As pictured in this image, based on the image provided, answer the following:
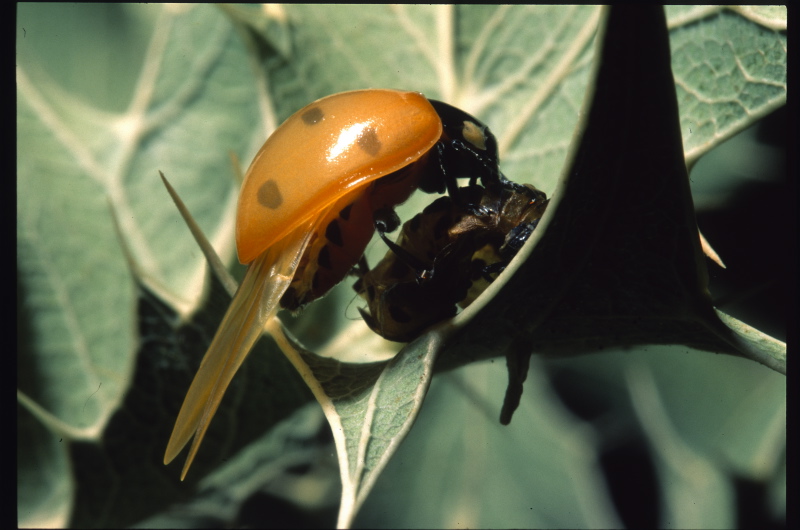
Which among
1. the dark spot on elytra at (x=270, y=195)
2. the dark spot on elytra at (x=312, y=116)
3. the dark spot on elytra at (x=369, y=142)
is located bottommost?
the dark spot on elytra at (x=270, y=195)

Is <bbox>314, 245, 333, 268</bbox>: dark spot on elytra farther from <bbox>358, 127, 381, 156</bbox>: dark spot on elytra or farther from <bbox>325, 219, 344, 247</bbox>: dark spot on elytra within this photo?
<bbox>358, 127, 381, 156</bbox>: dark spot on elytra

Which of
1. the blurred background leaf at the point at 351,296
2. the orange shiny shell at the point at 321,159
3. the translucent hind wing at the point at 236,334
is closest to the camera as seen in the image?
the translucent hind wing at the point at 236,334

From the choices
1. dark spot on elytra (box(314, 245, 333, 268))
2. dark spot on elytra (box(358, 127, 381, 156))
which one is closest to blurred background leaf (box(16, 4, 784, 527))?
dark spot on elytra (box(314, 245, 333, 268))

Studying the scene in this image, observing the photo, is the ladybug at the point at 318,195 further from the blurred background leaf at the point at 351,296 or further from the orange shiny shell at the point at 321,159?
the blurred background leaf at the point at 351,296

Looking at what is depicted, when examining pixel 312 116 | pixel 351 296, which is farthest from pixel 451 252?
pixel 351 296

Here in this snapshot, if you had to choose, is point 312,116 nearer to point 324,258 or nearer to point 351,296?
point 324,258

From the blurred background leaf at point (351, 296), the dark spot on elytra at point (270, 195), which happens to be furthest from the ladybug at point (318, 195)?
the blurred background leaf at point (351, 296)

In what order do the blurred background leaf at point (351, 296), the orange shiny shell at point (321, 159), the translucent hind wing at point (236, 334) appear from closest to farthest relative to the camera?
the translucent hind wing at point (236, 334) < the orange shiny shell at point (321, 159) < the blurred background leaf at point (351, 296)
